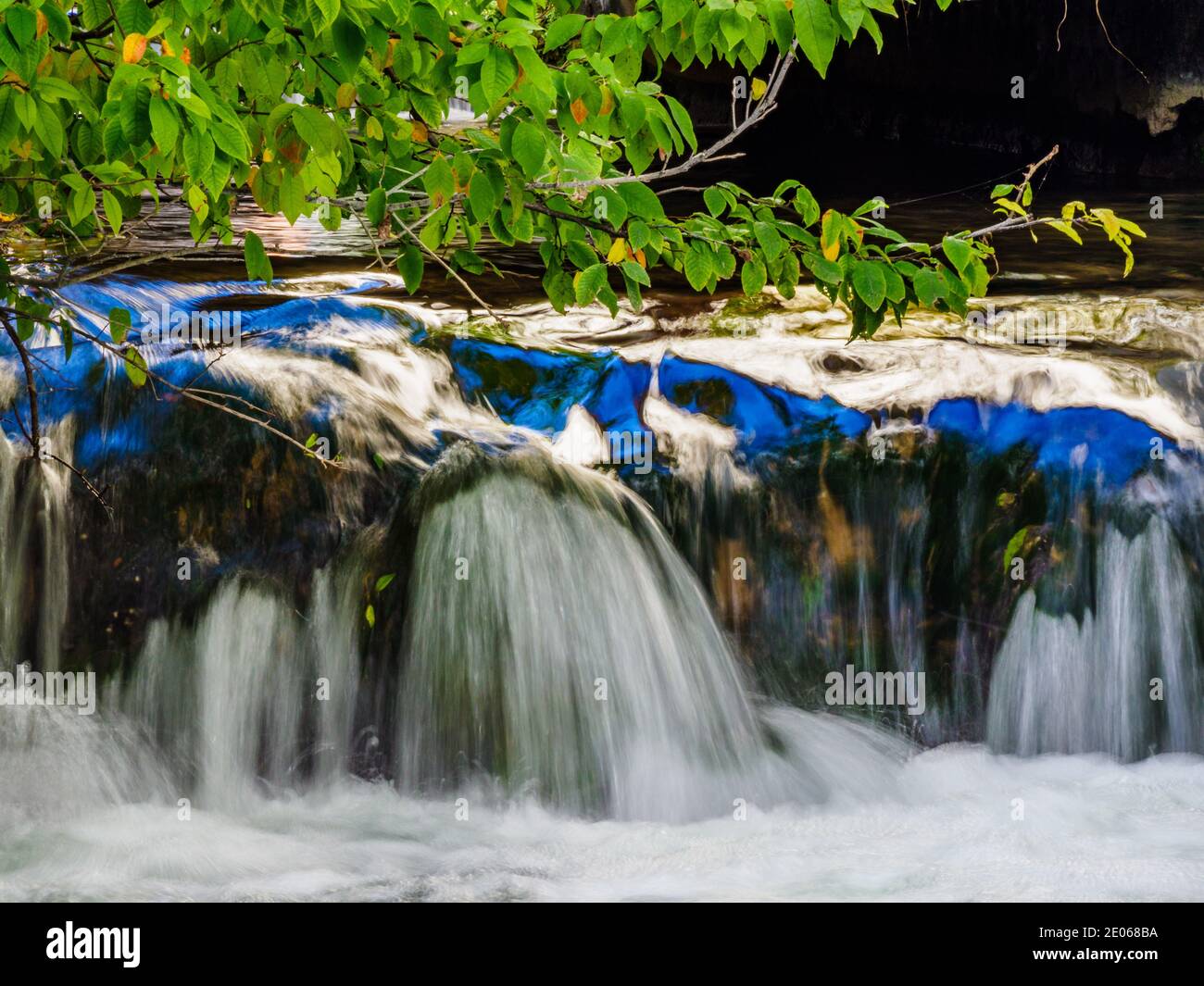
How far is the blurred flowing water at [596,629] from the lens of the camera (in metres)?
5.54

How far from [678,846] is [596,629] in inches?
38.3

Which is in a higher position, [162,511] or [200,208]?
[200,208]

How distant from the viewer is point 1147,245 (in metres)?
8.60

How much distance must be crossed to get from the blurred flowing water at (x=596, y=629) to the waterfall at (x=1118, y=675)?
0.01 meters

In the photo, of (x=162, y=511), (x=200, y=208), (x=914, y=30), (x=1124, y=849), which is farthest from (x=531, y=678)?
(x=914, y=30)

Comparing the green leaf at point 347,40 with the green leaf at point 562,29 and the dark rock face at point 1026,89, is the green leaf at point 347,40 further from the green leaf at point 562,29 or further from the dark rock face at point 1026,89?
the dark rock face at point 1026,89

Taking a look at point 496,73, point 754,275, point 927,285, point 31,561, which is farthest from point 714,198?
point 31,561

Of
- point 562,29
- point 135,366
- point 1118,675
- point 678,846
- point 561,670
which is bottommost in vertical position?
point 678,846

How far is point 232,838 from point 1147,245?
649 cm

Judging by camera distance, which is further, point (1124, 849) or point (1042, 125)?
point (1042, 125)

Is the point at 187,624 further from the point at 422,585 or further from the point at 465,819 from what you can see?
the point at 465,819

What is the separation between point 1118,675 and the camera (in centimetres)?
612

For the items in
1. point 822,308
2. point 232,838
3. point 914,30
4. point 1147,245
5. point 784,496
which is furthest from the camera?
point 914,30

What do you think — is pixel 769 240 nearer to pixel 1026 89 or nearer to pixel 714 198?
pixel 714 198
